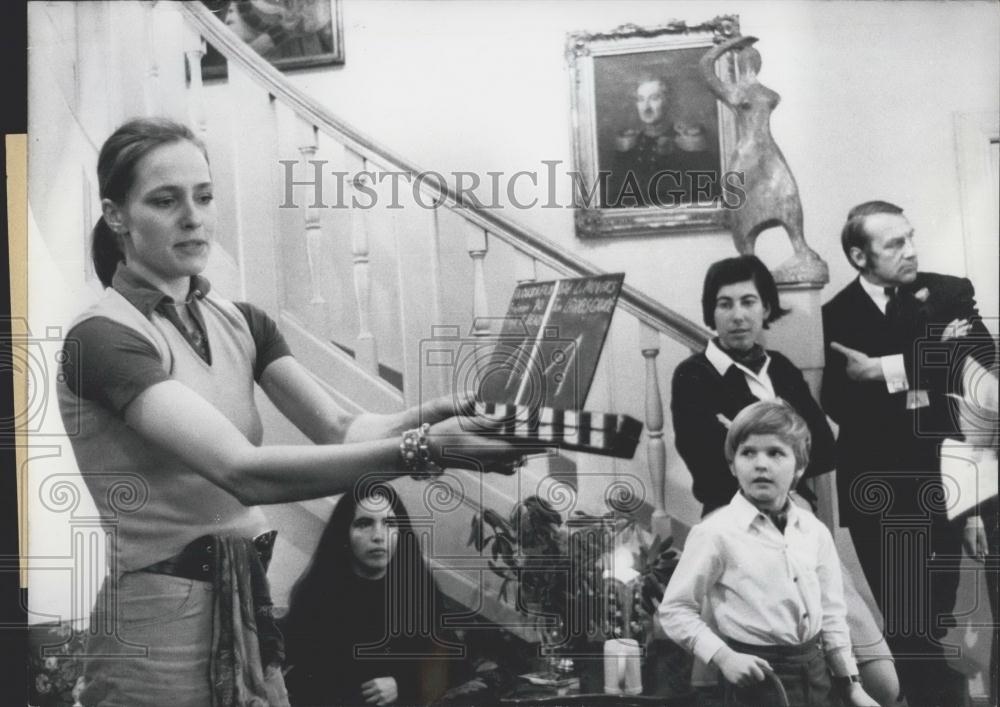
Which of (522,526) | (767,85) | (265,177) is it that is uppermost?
(767,85)

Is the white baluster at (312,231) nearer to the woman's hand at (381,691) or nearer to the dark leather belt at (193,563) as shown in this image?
the dark leather belt at (193,563)

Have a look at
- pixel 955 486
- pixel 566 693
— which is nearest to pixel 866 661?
pixel 955 486

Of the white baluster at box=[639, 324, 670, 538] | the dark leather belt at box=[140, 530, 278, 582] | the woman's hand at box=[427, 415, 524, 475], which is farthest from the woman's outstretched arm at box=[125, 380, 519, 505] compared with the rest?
the white baluster at box=[639, 324, 670, 538]

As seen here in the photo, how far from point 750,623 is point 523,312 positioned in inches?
42.1

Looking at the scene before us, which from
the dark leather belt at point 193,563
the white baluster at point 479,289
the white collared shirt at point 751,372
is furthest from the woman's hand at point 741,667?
the dark leather belt at point 193,563

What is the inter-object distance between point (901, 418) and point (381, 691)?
1680 millimetres

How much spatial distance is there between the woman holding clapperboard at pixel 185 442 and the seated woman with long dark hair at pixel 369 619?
0.08 m

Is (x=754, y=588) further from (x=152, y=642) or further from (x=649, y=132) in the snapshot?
(x=152, y=642)

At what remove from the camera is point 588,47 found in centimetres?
277

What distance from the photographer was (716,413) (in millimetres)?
2695

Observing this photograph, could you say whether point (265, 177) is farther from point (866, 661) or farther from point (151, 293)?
point (866, 661)

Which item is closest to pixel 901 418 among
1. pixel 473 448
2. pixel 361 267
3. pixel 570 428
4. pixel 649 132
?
pixel 570 428

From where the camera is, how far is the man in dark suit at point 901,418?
2.72 meters

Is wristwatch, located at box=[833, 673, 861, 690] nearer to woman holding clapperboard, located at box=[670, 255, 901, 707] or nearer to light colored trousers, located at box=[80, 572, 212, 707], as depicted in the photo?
woman holding clapperboard, located at box=[670, 255, 901, 707]
